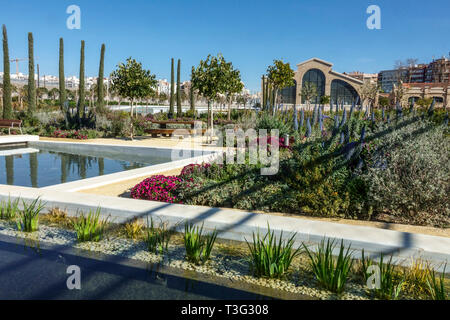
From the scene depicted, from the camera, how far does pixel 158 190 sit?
5.54 metres

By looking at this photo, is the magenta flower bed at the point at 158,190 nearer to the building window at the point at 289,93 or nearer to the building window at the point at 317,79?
the building window at the point at 317,79

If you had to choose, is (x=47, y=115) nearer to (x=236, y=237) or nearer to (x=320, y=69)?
(x=236, y=237)

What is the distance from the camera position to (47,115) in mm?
19266

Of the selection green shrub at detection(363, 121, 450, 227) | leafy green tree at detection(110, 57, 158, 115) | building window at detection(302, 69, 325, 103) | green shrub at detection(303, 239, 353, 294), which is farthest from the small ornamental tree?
building window at detection(302, 69, 325, 103)

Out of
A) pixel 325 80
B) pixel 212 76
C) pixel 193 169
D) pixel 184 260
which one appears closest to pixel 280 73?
pixel 212 76

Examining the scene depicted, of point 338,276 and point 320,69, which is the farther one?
point 320,69

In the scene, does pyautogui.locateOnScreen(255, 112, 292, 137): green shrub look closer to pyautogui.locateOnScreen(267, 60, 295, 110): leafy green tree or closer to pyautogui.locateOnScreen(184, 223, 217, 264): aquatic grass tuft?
pyautogui.locateOnScreen(184, 223, 217, 264): aquatic grass tuft

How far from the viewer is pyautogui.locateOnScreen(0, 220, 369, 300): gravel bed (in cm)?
288

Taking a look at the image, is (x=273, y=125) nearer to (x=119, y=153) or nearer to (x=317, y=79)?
(x=119, y=153)

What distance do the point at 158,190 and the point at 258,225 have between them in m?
2.19

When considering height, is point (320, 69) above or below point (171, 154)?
above
